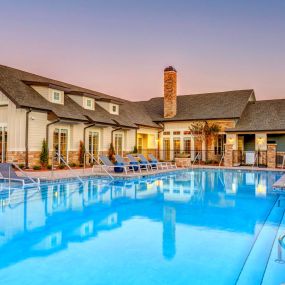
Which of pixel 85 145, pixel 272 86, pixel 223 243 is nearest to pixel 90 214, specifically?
pixel 223 243

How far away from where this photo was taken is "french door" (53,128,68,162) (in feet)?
60.9

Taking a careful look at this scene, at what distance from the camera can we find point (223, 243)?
5926 millimetres

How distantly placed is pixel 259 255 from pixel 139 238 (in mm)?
2267

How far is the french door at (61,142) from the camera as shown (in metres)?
18.6

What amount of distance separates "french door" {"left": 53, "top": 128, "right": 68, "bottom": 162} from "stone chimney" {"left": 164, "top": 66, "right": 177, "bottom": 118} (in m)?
11.5

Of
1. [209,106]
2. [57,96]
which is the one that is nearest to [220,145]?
[209,106]

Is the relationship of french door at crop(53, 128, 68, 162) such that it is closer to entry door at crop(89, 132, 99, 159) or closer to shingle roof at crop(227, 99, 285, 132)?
entry door at crop(89, 132, 99, 159)

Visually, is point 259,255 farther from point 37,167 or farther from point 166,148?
point 166,148

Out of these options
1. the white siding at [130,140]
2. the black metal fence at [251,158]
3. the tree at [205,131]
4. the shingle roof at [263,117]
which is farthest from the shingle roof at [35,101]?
the shingle roof at [263,117]

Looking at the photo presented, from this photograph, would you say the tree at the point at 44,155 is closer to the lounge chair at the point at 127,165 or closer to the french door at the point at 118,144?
the lounge chair at the point at 127,165

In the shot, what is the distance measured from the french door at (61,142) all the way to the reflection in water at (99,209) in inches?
212

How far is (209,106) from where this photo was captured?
90.8 ft

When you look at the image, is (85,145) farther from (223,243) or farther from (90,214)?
(223,243)

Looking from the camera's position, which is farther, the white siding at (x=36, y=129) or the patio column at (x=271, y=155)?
the patio column at (x=271, y=155)
